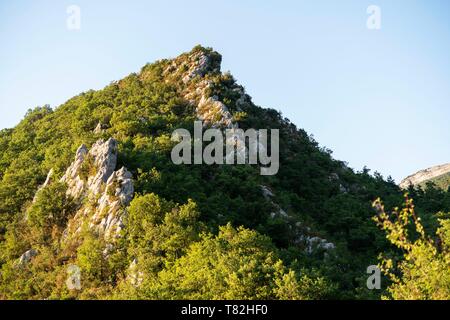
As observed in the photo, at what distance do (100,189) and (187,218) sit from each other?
9783 mm

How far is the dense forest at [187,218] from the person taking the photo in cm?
2861

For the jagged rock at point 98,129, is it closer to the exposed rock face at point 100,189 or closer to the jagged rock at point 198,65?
the exposed rock face at point 100,189

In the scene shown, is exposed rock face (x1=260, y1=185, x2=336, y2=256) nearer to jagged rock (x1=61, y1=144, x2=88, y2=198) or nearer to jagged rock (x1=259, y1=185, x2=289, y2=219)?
jagged rock (x1=259, y1=185, x2=289, y2=219)

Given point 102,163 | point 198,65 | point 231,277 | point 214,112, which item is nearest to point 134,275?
point 231,277

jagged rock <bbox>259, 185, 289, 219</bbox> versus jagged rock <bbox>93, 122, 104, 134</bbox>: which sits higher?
jagged rock <bbox>93, 122, 104, 134</bbox>

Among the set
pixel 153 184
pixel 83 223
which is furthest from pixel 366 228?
pixel 83 223

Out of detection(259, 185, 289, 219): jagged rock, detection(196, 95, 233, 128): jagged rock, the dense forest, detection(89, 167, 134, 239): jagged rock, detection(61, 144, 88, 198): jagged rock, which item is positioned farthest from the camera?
detection(196, 95, 233, 128): jagged rock

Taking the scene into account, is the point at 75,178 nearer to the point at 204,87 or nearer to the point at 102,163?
the point at 102,163

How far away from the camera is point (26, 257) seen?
1618 inches

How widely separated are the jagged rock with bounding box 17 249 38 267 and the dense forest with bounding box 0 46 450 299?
97mm

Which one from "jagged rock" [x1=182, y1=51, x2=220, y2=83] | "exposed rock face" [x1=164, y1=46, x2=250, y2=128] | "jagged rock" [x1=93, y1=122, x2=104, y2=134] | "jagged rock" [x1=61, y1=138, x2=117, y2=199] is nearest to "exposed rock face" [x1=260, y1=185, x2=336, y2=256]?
"jagged rock" [x1=61, y1=138, x2=117, y2=199]

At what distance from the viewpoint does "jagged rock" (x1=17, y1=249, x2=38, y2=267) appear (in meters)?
40.5
